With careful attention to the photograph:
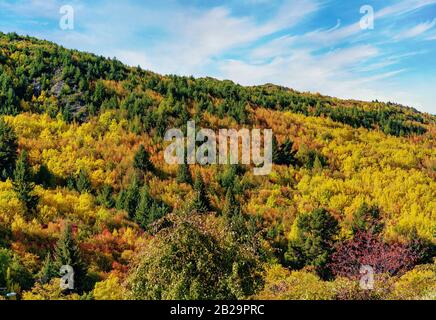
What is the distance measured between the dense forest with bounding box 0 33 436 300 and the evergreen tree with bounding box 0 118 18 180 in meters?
0.14

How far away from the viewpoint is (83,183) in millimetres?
31938

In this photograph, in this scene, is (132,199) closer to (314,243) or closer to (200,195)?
(200,195)

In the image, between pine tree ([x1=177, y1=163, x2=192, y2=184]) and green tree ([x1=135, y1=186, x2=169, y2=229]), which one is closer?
green tree ([x1=135, y1=186, x2=169, y2=229])

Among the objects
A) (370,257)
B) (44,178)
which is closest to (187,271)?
(370,257)

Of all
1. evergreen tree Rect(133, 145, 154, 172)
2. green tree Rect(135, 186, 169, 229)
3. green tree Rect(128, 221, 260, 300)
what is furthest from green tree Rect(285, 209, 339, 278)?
green tree Rect(128, 221, 260, 300)

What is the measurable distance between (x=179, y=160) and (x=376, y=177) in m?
18.4

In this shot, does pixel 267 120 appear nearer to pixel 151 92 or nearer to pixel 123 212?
pixel 151 92

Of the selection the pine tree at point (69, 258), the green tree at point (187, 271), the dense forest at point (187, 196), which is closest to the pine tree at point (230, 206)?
the dense forest at point (187, 196)

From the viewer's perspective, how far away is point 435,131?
222 feet

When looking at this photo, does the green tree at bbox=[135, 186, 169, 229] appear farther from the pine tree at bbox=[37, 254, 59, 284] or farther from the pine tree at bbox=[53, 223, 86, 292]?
the pine tree at bbox=[37, 254, 59, 284]

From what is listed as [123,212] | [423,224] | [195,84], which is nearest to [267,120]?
[195,84]

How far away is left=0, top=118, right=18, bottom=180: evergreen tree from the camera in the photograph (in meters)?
31.2

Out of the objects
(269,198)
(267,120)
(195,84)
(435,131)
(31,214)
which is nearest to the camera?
(31,214)

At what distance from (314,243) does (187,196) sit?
9963mm
